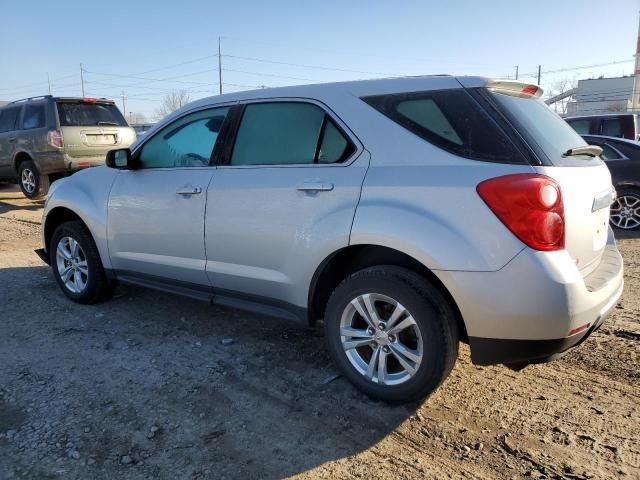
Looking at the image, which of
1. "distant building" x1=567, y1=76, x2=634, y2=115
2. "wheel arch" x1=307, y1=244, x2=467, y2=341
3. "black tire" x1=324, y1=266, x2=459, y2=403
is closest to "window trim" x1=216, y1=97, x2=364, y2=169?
"wheel arch" x1=307, y1=244, x2=467, y2=341

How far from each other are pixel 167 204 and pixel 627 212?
6.90 metres

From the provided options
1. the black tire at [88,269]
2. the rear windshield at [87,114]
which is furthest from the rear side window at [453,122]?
the rear windshield at [87,114]

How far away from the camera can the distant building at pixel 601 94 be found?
67688 mm

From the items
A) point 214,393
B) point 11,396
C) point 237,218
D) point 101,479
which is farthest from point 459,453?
point 11,396

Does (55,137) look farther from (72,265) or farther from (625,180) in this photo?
(625,180)

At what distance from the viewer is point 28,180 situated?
35.7 feet

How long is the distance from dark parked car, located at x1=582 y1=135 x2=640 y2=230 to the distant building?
65.9m

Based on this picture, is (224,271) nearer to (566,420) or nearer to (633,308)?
(566,420)

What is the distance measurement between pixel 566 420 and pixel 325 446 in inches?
52.0

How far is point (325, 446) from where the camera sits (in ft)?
8.75

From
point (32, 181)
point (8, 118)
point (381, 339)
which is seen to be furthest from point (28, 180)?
point (381, 339)

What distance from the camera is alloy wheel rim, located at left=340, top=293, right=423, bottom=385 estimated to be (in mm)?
2836

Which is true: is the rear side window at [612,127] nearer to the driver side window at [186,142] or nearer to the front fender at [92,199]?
the driver side window at [186,142]

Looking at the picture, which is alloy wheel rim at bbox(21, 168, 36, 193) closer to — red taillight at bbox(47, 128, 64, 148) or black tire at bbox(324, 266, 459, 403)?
red taillight at bbox(47, 128, 64, 148)
